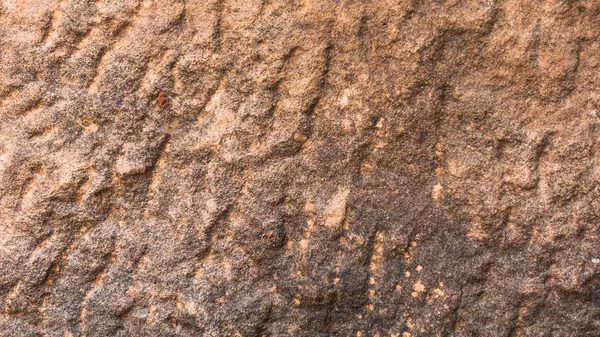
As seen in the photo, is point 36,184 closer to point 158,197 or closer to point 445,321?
point 158,197

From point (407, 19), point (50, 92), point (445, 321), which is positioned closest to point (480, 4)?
point (407, 19)

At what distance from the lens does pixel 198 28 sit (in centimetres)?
Result: 96

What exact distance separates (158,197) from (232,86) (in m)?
0.21

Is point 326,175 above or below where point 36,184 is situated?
below

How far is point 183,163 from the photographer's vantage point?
98 centimetres

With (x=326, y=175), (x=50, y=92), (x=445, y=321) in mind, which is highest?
(x=50, y=92)

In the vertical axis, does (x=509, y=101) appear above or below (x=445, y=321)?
above

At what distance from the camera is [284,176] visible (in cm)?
97

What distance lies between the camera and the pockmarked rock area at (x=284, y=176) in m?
0.94

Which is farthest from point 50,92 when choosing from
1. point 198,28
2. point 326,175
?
point 326,175

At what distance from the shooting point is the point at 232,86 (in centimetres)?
97

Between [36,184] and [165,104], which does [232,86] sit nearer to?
[165,104]

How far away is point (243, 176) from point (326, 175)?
13cm

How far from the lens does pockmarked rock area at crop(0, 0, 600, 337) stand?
938 mm
